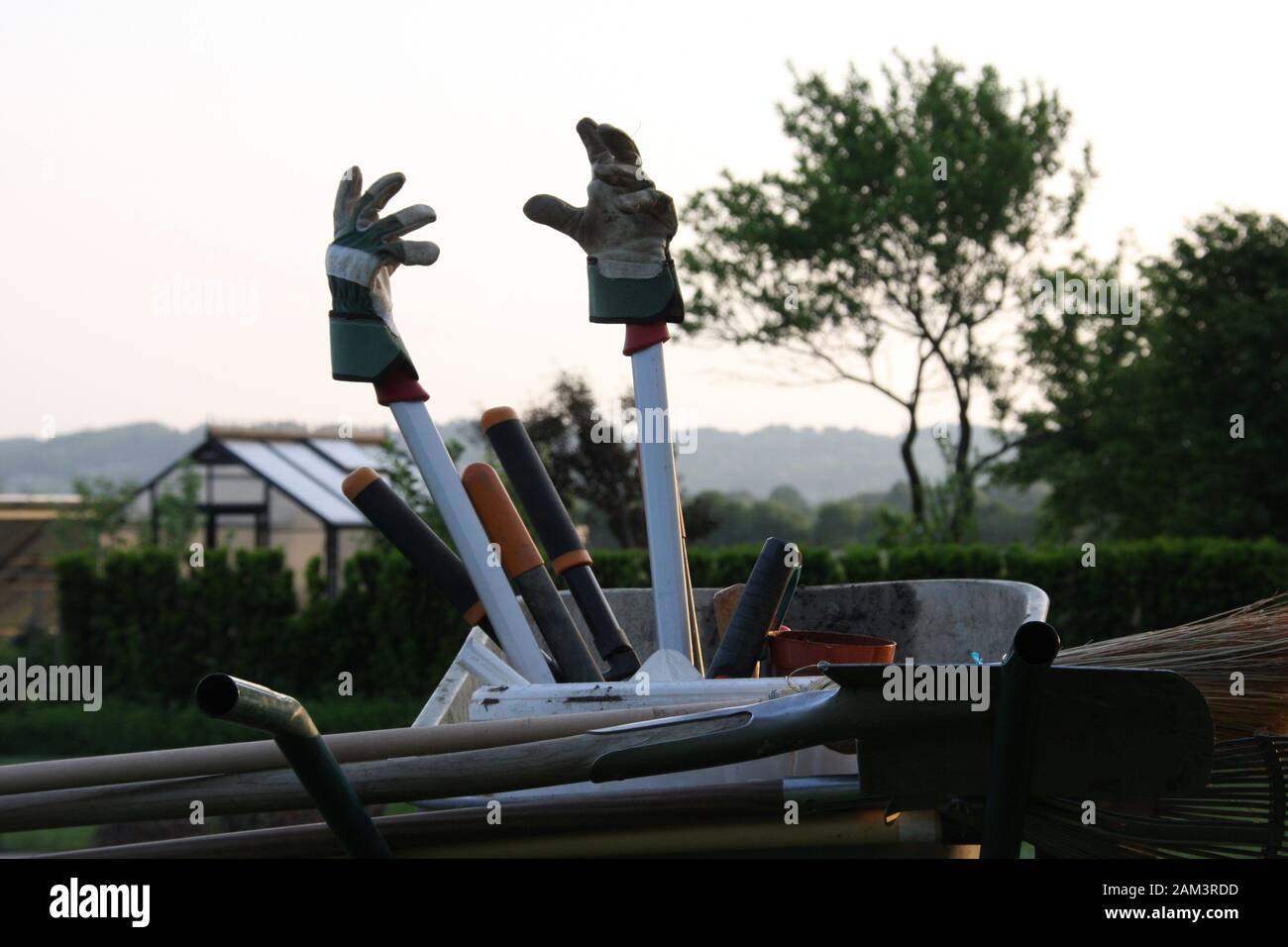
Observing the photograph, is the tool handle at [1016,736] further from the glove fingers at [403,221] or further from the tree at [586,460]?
the tree at [586,460]

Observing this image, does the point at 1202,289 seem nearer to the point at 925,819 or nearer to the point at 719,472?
the point at 719,472

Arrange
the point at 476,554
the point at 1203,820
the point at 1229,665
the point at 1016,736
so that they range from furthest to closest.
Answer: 1. the point at 476,554
2. the point at 1229,665
3. the point at 1203,820
4. the point at 1016,736

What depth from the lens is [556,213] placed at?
1616 millimetres

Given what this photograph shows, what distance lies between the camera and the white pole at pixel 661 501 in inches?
60.8

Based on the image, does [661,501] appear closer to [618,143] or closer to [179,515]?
[618,143]

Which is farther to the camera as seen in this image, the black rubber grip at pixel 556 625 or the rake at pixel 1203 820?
the black rubber grip at pixel 556 625

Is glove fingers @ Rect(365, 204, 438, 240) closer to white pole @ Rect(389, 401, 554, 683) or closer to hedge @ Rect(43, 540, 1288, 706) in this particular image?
white pole @ Rect(389, 401, 554, 683)

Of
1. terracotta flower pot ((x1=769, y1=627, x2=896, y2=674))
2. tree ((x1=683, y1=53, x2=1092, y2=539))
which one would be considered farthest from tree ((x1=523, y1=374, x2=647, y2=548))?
terracotta flower pot ((x1=769, y1=627, x2=896, y2=674))

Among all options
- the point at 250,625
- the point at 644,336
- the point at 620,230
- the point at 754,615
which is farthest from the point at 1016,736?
the point at 250,625

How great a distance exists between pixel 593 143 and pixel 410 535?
21.9 inches

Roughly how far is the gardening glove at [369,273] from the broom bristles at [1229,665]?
84cm

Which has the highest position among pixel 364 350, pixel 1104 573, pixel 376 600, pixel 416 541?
pixel 364 350

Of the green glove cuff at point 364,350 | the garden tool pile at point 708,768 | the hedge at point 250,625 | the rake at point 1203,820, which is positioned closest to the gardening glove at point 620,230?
the green glove cuff at point 364,350

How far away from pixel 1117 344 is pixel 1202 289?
240 centimetres
